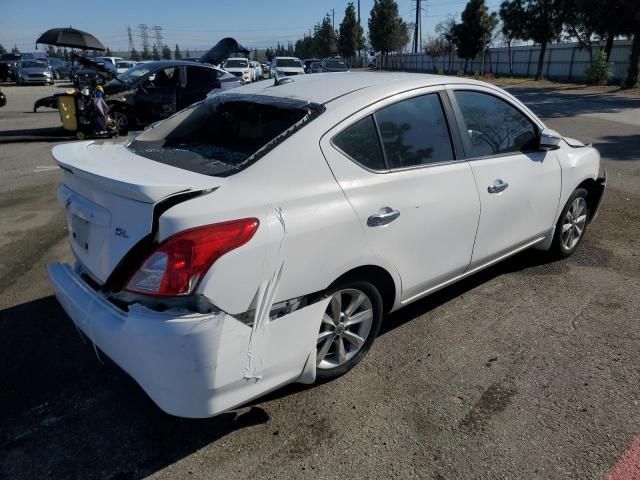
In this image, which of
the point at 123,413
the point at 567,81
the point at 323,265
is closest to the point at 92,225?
the point at 123,413

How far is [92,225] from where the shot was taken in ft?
8.34

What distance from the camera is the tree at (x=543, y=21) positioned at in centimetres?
3219

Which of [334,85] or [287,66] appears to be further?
[287,66]

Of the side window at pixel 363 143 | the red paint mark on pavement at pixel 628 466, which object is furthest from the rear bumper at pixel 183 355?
the red paint mark on pavement at pixel 628 466

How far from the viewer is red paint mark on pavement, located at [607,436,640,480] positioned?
2266 mm

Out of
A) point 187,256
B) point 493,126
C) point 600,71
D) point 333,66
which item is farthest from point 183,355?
point 600,71

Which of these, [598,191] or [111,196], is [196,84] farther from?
[111,196]

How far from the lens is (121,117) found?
40.7ft

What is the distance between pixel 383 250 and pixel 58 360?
7.10 feet

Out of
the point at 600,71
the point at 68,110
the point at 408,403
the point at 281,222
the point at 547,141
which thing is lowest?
the point at 408,403

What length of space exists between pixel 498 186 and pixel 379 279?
3.99 feet

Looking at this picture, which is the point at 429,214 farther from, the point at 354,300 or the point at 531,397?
the point at 531,397

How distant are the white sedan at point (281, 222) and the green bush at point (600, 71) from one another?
28.8m

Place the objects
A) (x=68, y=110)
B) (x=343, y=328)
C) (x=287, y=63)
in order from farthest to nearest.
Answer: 1. (x=287, y=63)
2. (x=68, y=110)
3. (x=343, y=328)
